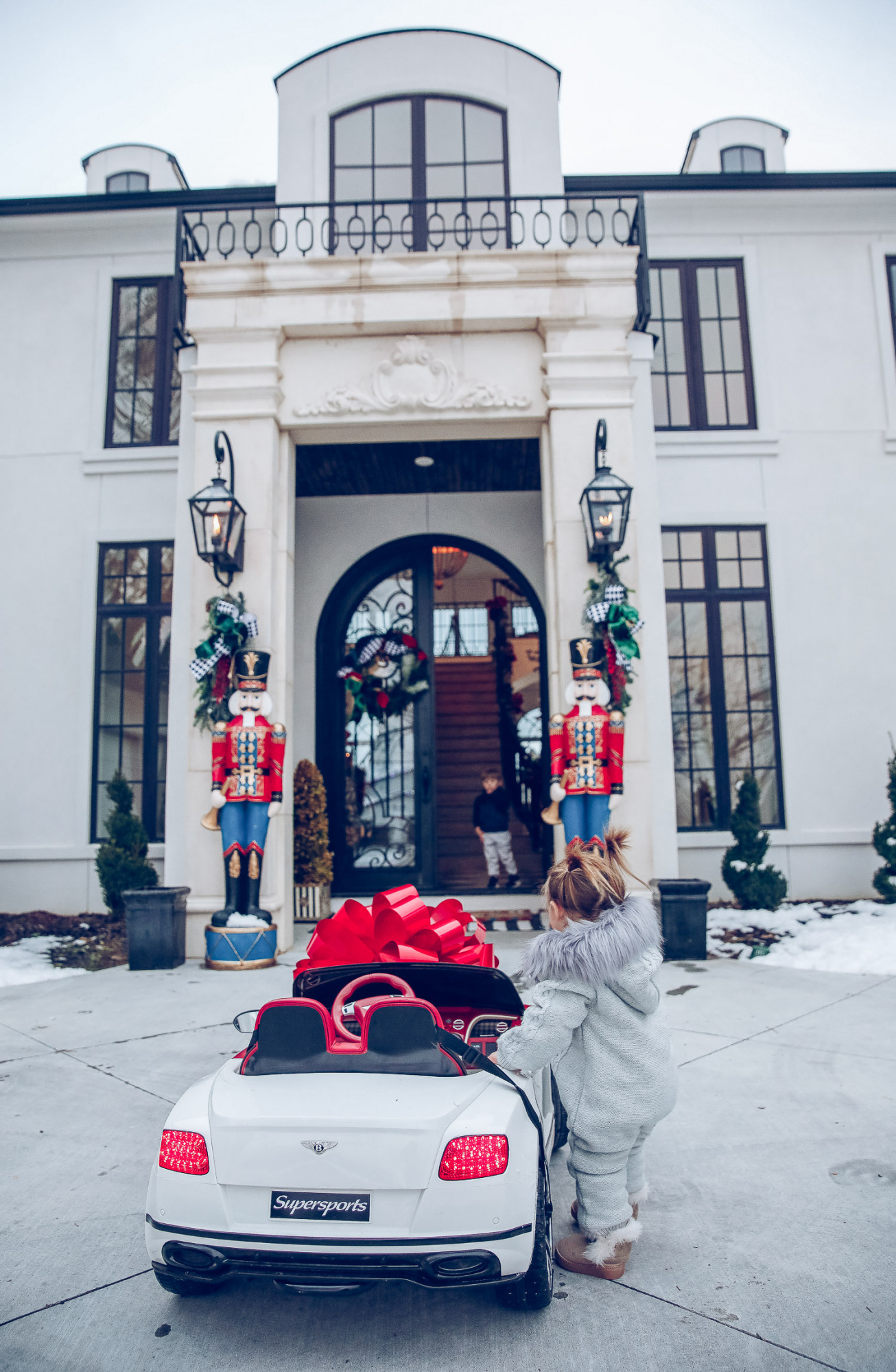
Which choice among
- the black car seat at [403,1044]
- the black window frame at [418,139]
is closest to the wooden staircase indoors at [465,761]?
the black window frame at [418,139]

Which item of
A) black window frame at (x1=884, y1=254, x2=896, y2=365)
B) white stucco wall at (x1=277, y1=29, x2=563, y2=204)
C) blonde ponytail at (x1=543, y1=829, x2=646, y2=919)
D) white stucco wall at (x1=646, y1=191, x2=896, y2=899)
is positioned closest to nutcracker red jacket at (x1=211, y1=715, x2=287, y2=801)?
white stucco wall at (x1=646, y1=191, x2=896, y2=899)

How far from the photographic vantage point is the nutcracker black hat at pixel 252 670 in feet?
24.8

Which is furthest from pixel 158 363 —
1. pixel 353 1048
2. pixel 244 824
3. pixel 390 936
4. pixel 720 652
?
pixel 353 1048

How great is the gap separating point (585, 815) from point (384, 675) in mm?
3711

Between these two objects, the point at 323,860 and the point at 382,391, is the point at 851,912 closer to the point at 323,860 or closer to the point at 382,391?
the point at 323,860

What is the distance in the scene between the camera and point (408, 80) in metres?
9.92

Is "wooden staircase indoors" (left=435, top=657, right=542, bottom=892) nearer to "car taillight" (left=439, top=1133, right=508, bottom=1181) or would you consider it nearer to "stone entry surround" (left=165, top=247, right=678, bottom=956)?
"stone entry surround" (left=165, top=247, right=678, bottom=956)

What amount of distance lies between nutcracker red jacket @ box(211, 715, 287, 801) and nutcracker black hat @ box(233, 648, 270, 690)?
27cm

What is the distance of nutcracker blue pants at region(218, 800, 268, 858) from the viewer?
744cm

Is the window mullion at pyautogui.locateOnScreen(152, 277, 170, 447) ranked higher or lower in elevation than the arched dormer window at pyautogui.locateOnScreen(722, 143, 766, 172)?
lower

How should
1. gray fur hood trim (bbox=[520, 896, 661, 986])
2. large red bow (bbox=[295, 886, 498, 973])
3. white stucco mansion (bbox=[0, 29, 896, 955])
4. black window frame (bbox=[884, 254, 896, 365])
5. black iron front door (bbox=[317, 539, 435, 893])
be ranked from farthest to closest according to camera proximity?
black window frame (bbox=[884, 254, 896, 365]), black iron front door (bbox=[317, 539, 435, 893]), white stucco mansion (bbox=[0, 29, 896, 955]), large red bow (bbox=[295, 886, 498, 973]), gray fur hood trim (bbox=[520, 896, 661, 986])

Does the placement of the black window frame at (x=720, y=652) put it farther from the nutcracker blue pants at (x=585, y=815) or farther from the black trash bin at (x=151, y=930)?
the black trash bin at (x=151, y=930)

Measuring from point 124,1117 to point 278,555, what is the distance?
5.43m

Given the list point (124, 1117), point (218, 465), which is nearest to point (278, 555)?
point (218, 465)
